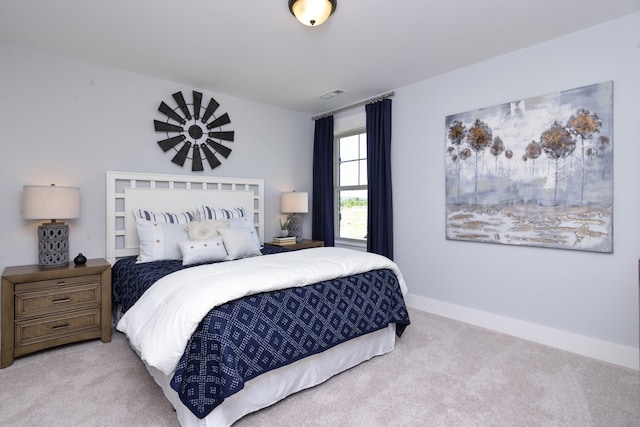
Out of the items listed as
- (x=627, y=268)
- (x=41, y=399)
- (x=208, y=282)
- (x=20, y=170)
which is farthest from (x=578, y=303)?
(x=20, y=170)

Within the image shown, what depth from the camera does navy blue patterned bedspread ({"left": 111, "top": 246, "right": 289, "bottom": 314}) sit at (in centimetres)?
235

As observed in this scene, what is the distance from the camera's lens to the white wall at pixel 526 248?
2395 mm

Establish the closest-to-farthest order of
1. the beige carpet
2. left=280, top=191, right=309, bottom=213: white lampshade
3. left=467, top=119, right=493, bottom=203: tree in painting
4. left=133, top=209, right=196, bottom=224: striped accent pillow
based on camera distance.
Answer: the beige carpet → left=467, top=119, right=493, bottom=203: tree in painting → left=133, top=209, right=196, bottom=224: striped accent pillow → left=280, top=191, right=309, bottom=213: white lampshade

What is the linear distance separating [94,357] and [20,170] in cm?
170

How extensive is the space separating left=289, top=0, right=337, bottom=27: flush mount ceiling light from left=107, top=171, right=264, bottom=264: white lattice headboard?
2226 millimetres

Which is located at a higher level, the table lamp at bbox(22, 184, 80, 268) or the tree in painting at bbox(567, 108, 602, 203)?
the tree in painting at bbox(567, 108, 602, 203)

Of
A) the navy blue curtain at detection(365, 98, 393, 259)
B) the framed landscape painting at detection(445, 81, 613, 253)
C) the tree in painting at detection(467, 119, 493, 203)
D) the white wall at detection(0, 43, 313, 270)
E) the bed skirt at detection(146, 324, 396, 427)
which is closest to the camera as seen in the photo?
the bed skirt at detection(146, 324, 396, 427)

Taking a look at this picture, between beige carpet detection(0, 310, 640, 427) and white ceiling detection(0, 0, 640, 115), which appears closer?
beige carpet detection(0, 310, 640, 427)

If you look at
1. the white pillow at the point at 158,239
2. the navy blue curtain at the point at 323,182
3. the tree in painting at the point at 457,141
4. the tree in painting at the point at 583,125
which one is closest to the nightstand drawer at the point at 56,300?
the white pillow at the point at 158,239

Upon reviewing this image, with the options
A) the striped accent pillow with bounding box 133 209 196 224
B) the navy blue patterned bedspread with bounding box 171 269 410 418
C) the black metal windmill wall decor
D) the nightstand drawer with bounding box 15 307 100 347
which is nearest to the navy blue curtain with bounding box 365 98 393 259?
the navy blue patterned bedspread with bounding box 171 269 410 418

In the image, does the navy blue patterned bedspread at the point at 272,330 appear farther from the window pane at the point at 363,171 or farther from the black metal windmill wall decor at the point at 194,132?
the black metal windmill wall decor at the point at 194,132

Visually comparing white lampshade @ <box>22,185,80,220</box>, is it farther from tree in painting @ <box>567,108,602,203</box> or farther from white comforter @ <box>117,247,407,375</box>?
tree in painting @ <box>567,108,602,203</box>

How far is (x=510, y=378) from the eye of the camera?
7.25 feet

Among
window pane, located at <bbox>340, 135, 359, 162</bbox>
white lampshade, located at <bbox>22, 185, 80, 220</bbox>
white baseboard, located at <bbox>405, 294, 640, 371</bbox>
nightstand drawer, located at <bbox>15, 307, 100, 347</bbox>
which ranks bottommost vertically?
white baseboard, located at <bbox>405, 294, 640, 371</bbox>
